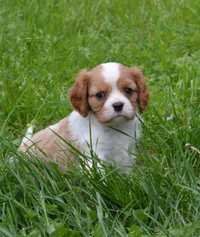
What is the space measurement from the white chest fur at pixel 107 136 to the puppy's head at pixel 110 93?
0.43 ft

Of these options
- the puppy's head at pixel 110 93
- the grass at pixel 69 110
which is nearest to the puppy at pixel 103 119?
the puppy's head at pixel 110 93

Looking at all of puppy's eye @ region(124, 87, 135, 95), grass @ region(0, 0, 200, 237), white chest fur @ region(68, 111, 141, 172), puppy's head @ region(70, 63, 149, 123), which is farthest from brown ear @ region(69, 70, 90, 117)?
grass @ region(0, 0, 200, 237)

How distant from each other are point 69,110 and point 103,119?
49.4 inches

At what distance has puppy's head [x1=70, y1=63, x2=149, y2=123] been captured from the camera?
6270mm

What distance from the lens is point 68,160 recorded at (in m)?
6.15

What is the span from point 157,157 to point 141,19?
13.8 feet

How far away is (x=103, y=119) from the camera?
20.8ft

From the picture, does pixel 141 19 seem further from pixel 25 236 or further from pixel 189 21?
pixel 25 236

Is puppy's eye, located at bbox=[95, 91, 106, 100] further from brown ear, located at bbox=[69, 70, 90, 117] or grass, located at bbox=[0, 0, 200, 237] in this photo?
grass, located at bbox=[0, 0, 200, 237]

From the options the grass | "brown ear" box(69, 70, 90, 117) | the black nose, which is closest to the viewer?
the grass

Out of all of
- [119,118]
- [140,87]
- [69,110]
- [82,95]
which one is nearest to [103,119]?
[119,118]

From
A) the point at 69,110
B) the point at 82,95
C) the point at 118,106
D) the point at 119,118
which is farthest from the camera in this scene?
the point at 69,110

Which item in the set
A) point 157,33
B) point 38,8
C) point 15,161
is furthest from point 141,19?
point 15,161

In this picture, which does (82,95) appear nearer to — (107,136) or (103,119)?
(103,119)
